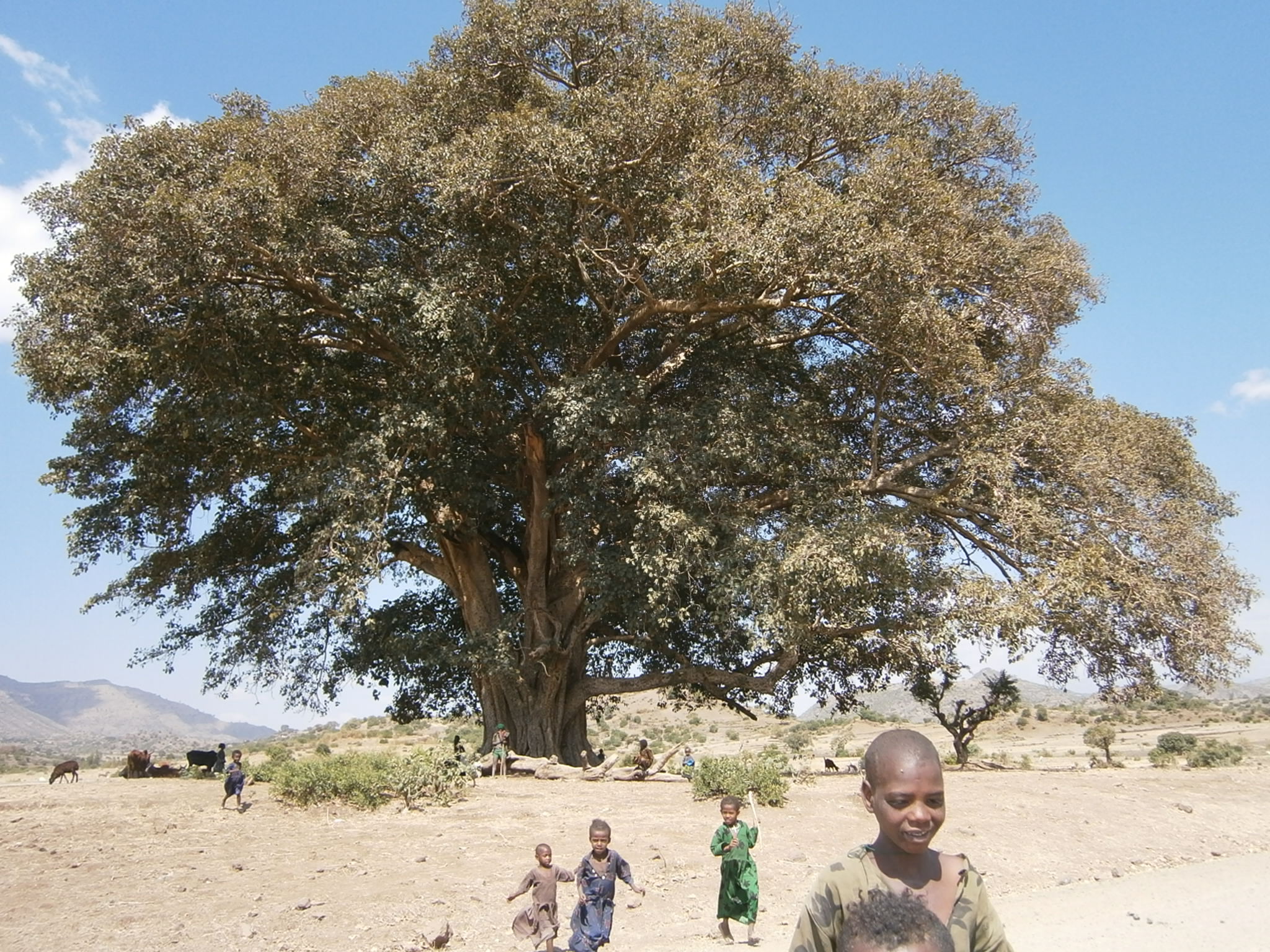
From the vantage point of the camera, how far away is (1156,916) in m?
9.66

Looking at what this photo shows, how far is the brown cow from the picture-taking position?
17.5 meters

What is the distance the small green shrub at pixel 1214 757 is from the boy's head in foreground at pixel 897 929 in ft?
80.6

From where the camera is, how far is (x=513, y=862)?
34.9 ft

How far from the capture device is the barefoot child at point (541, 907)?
24.0 ft

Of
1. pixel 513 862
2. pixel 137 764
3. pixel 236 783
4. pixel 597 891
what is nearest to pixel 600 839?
pixel 597 891

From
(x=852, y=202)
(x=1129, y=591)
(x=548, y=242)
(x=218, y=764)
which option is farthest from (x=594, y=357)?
(x=218, y=764)

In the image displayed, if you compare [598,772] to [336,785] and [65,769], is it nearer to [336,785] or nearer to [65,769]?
[336,785]

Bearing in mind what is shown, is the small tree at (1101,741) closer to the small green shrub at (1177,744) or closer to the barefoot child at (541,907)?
the small green shrub at (1177,744)

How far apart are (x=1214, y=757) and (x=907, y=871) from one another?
83.4 ft

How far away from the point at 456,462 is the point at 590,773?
567 cm

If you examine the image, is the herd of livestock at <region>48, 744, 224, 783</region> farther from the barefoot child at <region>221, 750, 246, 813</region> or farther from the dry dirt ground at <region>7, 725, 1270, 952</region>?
the barefoot child at <region>221, 750, 246, 813</region>

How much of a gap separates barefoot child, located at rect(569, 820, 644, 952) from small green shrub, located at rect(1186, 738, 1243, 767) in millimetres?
20765

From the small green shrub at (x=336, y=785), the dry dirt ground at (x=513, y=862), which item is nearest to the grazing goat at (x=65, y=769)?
the dry dirt ground at (x=513, y=862)

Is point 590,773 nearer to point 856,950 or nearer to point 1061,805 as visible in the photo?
point 1061,805
